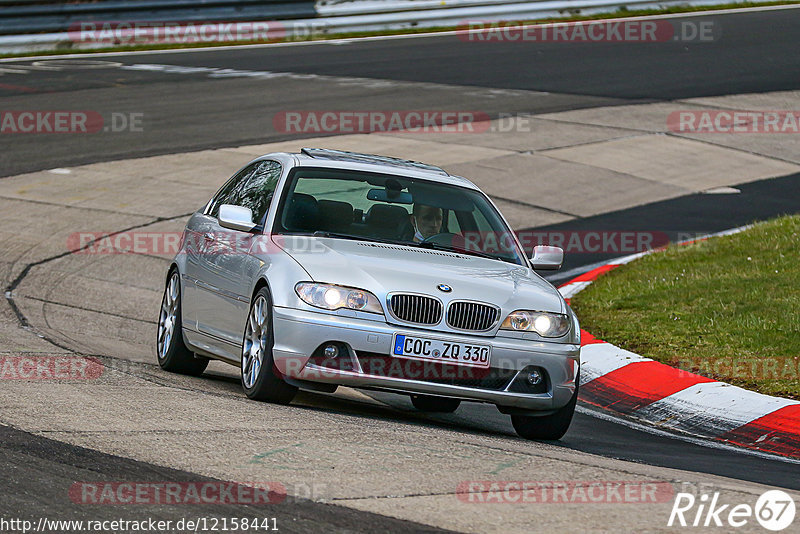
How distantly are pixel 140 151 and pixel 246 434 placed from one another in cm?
1274

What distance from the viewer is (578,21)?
3120cm

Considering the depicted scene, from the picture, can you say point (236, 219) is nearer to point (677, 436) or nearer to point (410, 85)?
point (677, 436)

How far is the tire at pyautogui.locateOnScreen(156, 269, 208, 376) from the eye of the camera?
29.2ft

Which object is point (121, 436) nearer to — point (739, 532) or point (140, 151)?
point (739, 532)

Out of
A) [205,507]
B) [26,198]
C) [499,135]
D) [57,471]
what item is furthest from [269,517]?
[499,135]

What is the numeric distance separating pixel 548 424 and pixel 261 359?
67.9 inches

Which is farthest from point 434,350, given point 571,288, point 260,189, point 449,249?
point 571,288

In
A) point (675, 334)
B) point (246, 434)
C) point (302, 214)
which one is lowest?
point (675, 334)

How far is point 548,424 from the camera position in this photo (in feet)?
25.2
